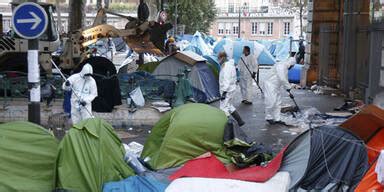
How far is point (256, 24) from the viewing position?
72.8 metres

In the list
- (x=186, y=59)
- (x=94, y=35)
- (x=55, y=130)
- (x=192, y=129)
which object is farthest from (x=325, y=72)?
(x=192, y=129)

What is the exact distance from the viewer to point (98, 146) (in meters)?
7.19

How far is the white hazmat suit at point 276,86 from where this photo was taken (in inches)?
525

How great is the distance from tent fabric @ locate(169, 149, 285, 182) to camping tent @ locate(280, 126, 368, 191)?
0.68 ft

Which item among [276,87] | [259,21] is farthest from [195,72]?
[259,21]

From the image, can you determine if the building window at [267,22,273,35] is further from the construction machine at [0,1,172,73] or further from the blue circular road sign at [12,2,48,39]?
the blue circular road sign at [12,2,48,39]

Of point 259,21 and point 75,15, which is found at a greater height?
point 259,21

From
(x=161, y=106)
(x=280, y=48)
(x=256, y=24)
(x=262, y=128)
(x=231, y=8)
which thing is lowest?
(x=262, y=128)

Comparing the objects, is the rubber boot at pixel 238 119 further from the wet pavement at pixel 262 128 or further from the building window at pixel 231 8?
the building window at pixel 231 8

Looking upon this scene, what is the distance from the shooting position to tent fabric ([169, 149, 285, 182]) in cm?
699

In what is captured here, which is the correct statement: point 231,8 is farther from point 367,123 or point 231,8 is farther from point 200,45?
point 367,123

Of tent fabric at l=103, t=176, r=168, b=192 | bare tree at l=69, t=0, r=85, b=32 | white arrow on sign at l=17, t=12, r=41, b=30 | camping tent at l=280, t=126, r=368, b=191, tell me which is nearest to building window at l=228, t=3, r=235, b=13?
bare tree at l=69, t=0, r=85, b=32

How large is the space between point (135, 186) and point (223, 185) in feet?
3.72

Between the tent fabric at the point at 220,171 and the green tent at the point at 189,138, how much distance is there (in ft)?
1.62
